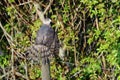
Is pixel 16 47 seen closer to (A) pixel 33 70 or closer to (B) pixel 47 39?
(A) pixel 33 70

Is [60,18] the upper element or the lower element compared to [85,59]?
upper

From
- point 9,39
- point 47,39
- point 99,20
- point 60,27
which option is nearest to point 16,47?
point 9,39

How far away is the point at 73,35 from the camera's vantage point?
4215mm

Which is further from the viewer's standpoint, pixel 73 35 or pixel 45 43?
pixel 73 35

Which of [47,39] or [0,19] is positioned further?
[0,19]

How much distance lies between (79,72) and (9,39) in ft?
2.87

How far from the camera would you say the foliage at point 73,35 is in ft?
13.6

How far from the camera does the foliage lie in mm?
4133

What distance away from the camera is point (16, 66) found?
4434 mm

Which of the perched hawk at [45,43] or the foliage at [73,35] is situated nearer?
the perched hawk at [45,43]

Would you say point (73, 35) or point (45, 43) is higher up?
point (45, 43)

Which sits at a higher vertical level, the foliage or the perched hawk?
the perched hawk

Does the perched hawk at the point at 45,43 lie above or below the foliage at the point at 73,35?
above

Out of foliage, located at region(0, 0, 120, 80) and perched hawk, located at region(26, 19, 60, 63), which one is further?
foliage, located at region(0, 0, 120, 80)
